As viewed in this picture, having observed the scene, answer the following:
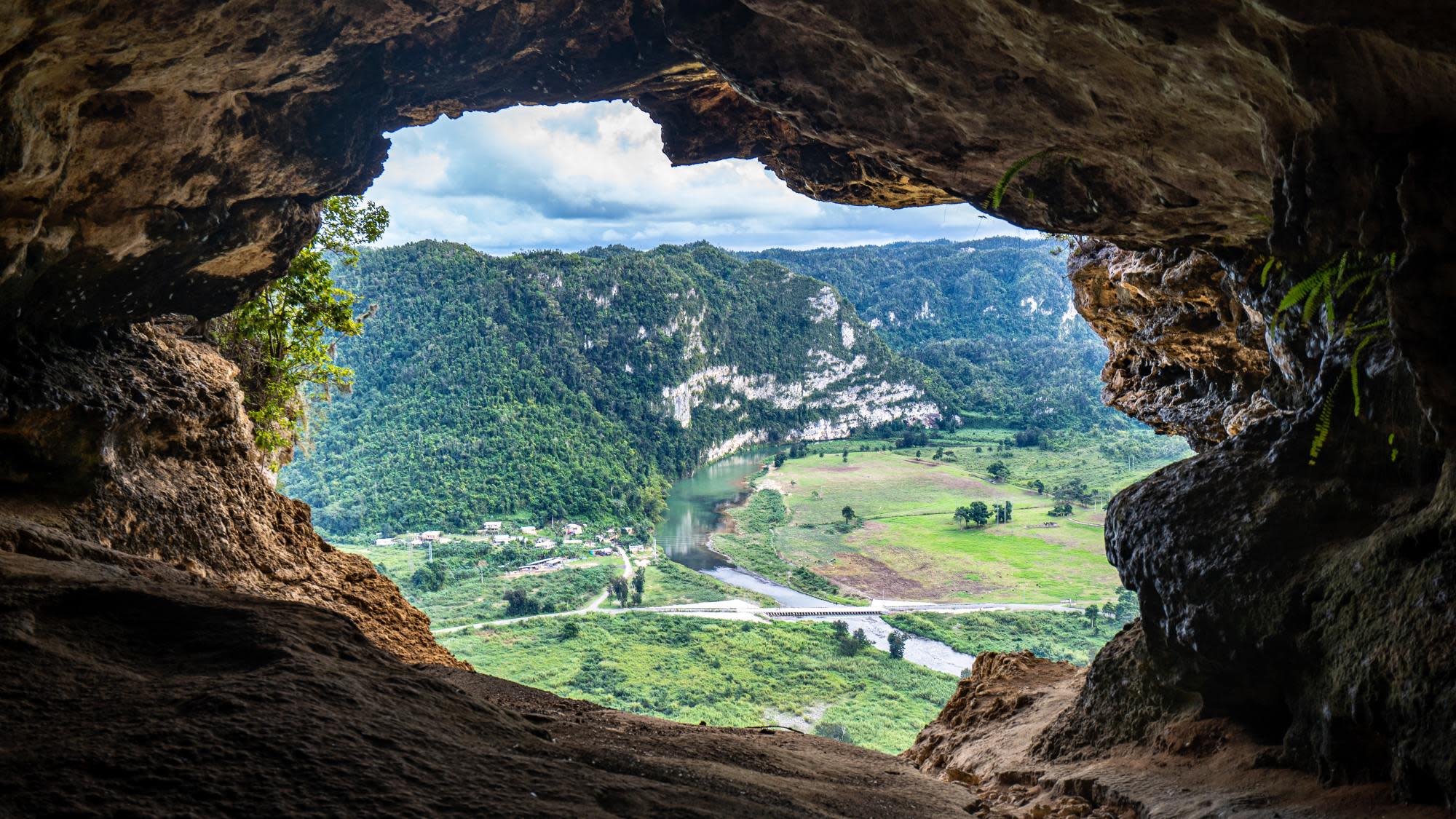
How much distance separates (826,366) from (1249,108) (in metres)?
133

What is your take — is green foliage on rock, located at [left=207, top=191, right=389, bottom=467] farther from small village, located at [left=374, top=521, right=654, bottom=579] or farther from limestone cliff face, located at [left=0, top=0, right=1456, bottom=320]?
small village, located at [left=374, top=521, right=654, bottom=579]

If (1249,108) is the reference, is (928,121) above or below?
above

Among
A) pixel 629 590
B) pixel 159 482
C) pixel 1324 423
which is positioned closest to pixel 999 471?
pixel 629 590

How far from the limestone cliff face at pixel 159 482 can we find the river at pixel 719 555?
22.6m

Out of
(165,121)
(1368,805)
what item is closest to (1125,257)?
(1368,805)

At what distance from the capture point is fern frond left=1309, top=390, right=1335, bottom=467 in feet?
18.2

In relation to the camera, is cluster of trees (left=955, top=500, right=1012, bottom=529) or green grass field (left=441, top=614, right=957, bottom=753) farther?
cluster of trees (left=955, top=500, right=1012, bottom=529)

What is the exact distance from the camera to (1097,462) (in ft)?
290

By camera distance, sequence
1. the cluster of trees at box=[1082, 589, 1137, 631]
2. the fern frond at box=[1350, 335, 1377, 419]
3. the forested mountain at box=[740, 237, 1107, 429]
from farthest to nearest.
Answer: the forested mountain at box=[740, 237, 1107, 429]
the cluster of trees at box=[1082, 589, 1137, 631]
the fern frond at box=[1350, 335, 1377, 419]

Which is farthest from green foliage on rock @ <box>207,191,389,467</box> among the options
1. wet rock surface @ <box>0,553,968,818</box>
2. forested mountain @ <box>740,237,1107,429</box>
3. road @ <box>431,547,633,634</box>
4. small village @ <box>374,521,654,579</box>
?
forested mountain @ <box>740,237,1107,429</box>

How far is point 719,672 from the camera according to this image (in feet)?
148

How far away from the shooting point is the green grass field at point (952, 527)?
59.2 meters

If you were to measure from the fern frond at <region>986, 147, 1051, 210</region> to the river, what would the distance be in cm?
2169

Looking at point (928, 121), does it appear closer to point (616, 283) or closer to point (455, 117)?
point (455, 117)
